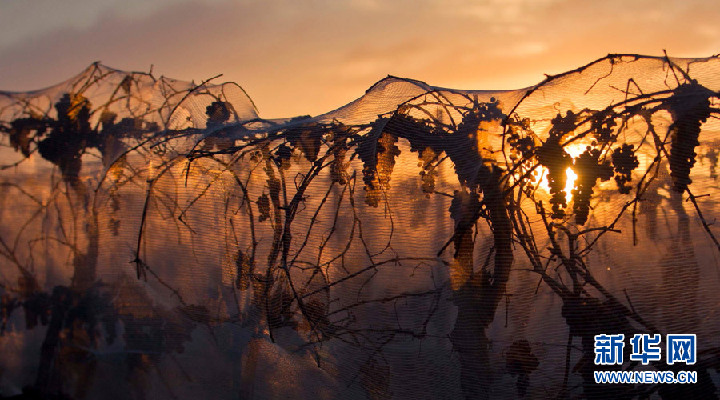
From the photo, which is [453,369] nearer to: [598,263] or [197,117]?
[598,263]

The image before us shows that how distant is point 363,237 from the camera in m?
2.23

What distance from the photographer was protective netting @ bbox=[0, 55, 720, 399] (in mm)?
1873

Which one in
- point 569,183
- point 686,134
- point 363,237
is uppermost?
point 686,134

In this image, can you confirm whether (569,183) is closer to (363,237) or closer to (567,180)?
(567,180)

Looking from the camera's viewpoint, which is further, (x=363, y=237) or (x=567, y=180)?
(x=363, y=237)

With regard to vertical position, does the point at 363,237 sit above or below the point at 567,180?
below

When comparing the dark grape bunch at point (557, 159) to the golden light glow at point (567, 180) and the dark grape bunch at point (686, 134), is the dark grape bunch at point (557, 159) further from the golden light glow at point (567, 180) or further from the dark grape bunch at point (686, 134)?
the dark grape bunch at point (686, 134)

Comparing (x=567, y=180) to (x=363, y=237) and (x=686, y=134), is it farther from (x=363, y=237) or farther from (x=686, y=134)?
(x=363, y=237)

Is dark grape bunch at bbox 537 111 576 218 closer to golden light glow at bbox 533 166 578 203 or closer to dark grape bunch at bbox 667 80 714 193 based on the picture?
golden light glow at bbox 533 166 578 203

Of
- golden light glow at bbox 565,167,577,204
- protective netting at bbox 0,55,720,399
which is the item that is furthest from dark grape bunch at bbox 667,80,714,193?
golden light glow at bbox 565,167,577,204

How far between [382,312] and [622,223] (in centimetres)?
83

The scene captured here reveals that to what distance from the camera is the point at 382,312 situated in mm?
2160

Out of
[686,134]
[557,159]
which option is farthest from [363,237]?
[686,134]

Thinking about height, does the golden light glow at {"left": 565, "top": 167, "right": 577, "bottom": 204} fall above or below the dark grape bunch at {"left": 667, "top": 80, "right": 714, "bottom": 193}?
below
